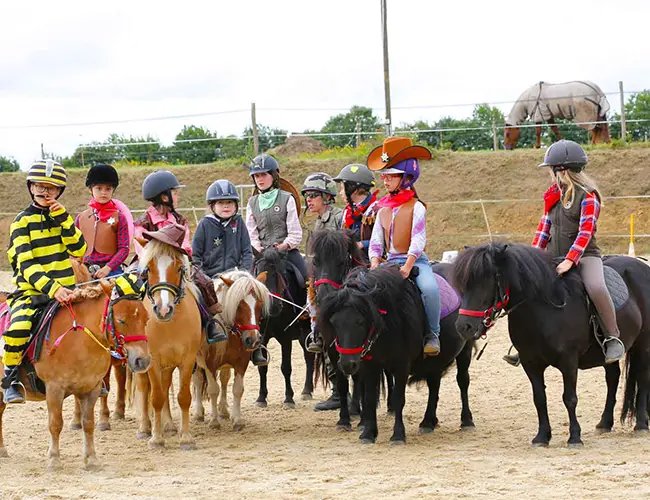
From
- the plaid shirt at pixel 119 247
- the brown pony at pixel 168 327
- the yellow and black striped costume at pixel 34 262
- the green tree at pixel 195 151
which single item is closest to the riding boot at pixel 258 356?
the brown pony at pixel 168 327

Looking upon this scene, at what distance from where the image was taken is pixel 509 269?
7.14 m

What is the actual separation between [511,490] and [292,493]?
1.38 metres

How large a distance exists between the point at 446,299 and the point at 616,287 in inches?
59.0

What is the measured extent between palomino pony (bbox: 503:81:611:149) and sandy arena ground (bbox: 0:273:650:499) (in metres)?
16.8

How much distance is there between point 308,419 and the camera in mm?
9305

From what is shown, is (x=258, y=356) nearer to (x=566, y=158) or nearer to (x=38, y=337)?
(x=38, y=337)

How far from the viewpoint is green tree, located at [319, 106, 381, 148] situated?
34156mm

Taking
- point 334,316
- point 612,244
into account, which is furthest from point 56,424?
point 612,244

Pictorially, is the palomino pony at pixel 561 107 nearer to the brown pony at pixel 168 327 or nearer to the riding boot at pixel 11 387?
the brown pony at pixel 168 327

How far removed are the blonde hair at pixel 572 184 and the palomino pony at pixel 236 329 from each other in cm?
286

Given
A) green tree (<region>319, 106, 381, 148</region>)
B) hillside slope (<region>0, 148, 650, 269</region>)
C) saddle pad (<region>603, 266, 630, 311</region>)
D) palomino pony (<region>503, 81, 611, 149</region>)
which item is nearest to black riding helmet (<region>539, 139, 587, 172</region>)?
saddle pad (<region>603, 266, 630, 311</region>)

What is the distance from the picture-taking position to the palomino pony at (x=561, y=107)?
25438 mm

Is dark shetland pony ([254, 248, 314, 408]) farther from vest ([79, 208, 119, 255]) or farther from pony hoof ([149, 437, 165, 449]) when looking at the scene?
pony hoof ([149, 437, 165, 449])

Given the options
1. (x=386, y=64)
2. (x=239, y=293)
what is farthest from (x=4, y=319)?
(x=386, y=64)
